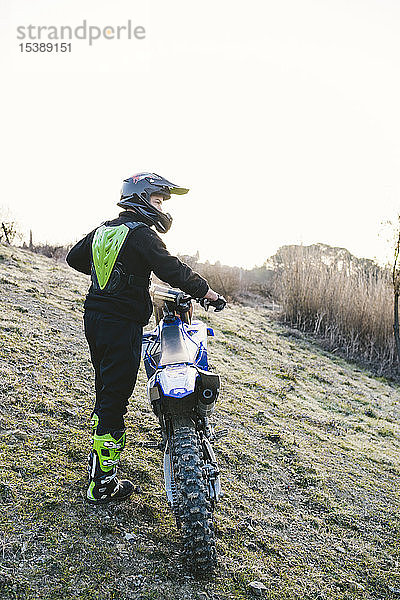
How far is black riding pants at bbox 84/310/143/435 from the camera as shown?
8.64 ft

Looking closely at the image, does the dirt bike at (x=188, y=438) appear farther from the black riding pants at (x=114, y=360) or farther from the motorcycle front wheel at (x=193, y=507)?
the black riding pants at (x=114, y=360)

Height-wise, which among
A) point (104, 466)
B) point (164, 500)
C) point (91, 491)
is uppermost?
point (104, 466)

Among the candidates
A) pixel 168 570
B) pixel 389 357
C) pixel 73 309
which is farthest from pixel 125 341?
pixel 389 357

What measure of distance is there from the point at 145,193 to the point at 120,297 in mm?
598

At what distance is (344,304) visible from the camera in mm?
10625

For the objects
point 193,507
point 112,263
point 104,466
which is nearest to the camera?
point 193,507

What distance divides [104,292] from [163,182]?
70 centimetres

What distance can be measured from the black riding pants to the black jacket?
6 centimetres

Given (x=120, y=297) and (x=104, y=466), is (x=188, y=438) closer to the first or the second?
(x=104, y=466)

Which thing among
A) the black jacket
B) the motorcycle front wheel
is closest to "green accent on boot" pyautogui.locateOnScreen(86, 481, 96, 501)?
the motorcycle front wheel

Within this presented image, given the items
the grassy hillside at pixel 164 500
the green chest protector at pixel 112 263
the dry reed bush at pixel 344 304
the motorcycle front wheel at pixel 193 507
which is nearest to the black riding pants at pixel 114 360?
the green chest protector at pixel 112 263

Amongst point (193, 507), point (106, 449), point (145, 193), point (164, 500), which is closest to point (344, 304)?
point (164, 500)

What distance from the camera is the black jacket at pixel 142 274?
2.59 meters

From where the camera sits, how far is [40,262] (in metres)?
8.92
